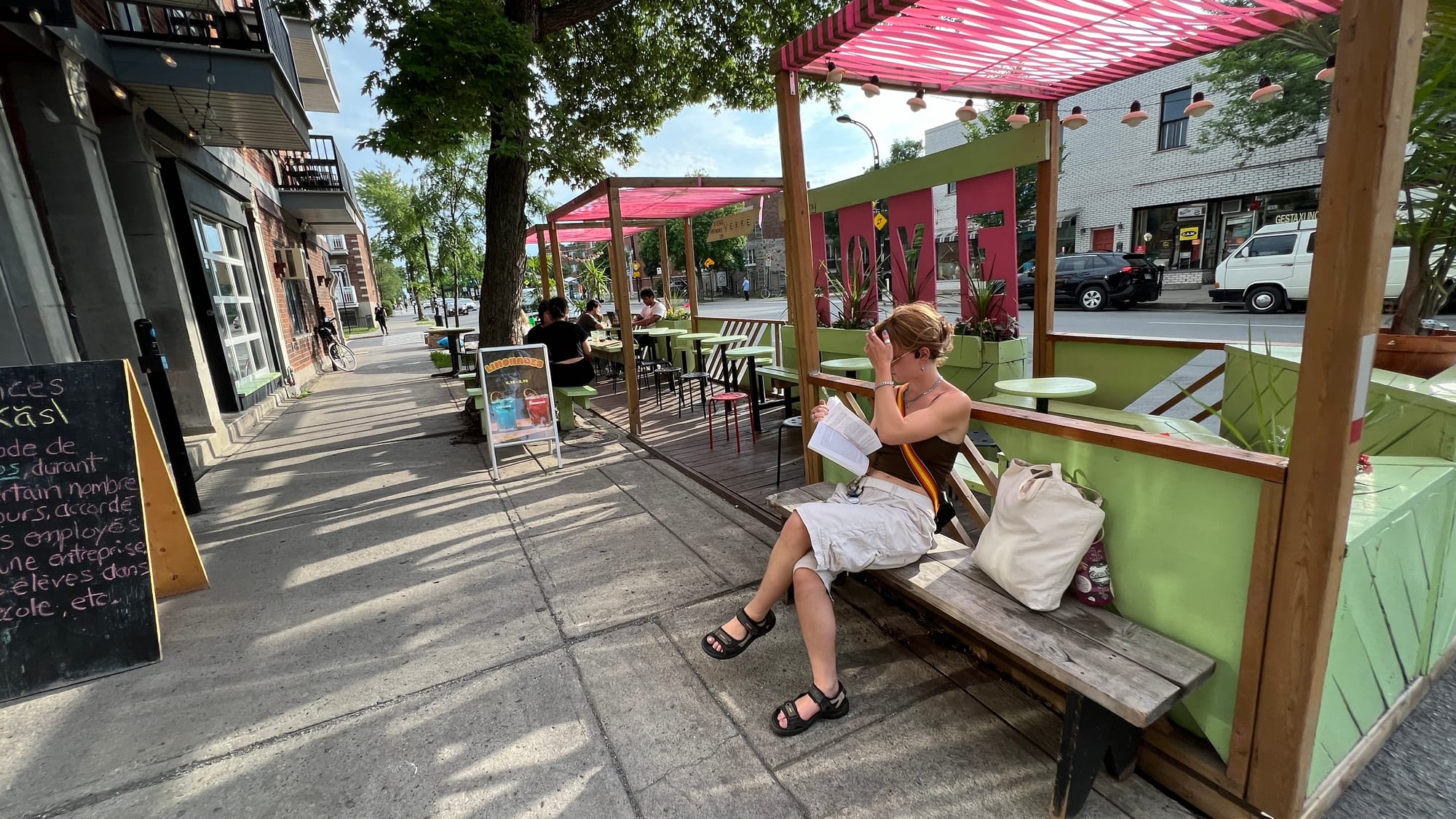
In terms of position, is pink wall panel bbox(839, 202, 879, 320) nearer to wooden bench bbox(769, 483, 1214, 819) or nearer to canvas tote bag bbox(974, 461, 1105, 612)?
canvas tote bag bbox(974, 461, 1105, 612)

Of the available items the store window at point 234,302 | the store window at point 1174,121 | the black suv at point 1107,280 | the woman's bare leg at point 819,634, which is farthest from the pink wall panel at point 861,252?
the store window at point 1174,121

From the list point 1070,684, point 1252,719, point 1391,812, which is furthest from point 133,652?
point 1391,812

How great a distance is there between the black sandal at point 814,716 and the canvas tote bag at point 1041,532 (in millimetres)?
707

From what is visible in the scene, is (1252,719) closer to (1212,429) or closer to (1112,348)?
(1112,348)

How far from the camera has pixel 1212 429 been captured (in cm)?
488

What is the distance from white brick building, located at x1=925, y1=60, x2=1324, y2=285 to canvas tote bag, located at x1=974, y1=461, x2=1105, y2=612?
1977cm

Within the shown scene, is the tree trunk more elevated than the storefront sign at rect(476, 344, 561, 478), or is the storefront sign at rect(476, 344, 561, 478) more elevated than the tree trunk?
the tree trunk

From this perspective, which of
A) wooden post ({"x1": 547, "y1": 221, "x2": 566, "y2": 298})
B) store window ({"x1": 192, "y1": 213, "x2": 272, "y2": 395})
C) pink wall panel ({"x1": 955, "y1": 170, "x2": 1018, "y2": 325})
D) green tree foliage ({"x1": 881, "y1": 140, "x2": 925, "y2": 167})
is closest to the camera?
pink wall panel ({"x1": 955, "y1": 170, "x2": 1018, "y2": 325})

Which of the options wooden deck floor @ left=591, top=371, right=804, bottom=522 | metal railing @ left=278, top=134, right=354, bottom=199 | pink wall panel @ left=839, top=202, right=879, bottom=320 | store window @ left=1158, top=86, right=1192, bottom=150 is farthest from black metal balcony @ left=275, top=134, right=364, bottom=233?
store window @ left=1158, top=86, right=1192, bottom=150

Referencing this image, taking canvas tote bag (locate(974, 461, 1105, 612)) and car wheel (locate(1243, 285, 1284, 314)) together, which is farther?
car wheel (locate(1243, 285, 1284, 314))

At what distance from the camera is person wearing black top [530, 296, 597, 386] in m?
6.05

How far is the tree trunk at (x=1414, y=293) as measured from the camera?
308 centimetres

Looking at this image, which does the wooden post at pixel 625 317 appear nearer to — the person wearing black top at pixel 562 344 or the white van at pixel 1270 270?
the person wearing black top at pixel 562 344

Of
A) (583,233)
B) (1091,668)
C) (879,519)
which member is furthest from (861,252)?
(583,233)
